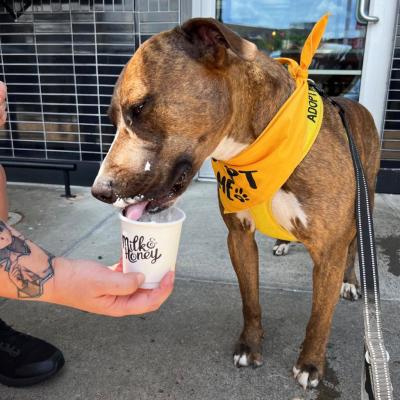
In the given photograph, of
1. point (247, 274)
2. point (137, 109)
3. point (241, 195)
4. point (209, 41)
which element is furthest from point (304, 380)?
point (209, 41)

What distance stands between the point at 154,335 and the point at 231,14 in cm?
402

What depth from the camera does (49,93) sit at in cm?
539

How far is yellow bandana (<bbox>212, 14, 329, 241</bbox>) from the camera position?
1951 mm

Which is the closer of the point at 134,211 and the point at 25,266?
Answer: the point at 25,266

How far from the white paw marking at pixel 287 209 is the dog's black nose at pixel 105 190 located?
0.82m

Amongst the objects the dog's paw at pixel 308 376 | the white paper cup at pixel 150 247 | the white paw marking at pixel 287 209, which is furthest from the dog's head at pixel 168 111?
the dog's paw at pixel 308 376

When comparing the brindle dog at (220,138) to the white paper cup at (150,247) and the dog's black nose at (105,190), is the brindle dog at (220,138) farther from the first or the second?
the white paper cup at (150,247)

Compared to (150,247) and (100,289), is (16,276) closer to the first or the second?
(100,289)

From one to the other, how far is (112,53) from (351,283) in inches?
141

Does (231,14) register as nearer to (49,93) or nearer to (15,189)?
(49,93)

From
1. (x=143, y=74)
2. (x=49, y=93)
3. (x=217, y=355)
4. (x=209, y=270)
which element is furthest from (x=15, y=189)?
(x=143, y=74)

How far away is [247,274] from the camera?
2.48 metres

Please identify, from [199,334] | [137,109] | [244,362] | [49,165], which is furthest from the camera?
[49,165]

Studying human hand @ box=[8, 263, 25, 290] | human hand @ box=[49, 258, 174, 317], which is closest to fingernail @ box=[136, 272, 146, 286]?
human hand @ box=[49, 258, 174, 317]
